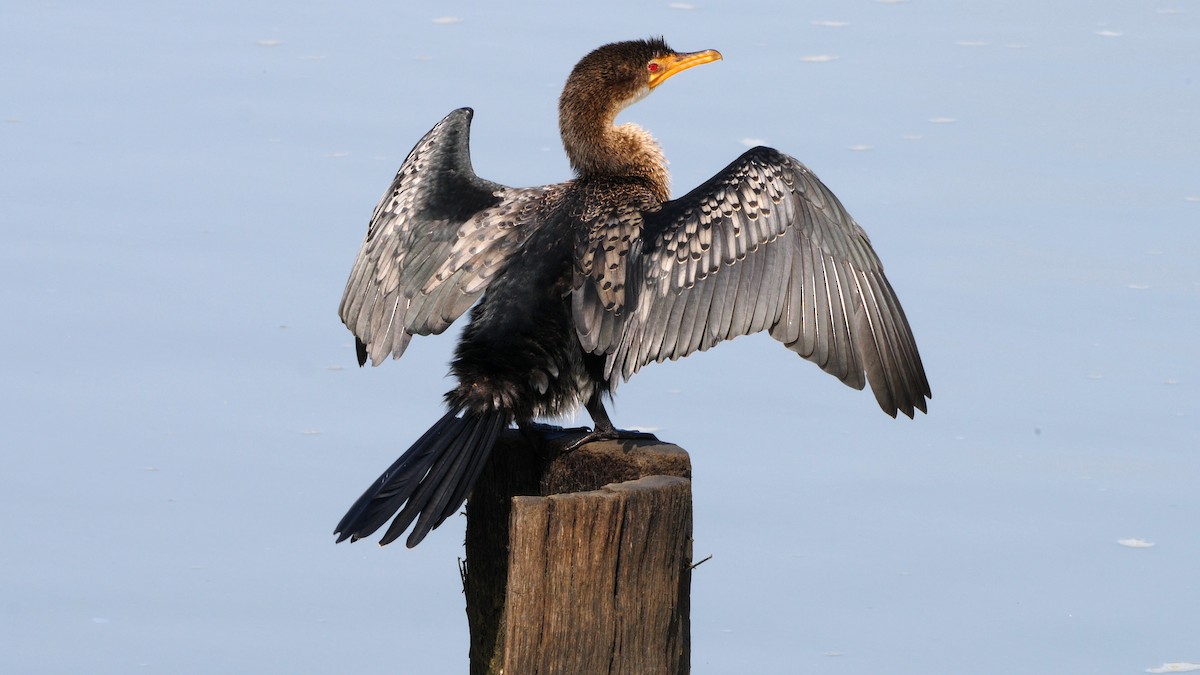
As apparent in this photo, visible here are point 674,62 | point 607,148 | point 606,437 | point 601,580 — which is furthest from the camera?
point 674,62

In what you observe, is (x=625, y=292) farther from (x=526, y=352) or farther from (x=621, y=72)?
(x=621, y=72)

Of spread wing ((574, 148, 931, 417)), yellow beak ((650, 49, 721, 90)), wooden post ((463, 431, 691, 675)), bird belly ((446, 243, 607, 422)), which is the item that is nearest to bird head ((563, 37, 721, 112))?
yellow beak ((650, 49, 721, 90))

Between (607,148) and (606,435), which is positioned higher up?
(607,148)

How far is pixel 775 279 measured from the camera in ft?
13.0

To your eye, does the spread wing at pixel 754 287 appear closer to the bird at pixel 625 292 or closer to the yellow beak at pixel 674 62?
the bird at pixel 625 292

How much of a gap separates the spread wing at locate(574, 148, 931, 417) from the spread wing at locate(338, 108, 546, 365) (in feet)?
1.02

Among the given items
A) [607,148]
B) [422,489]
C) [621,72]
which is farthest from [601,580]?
[621,72]

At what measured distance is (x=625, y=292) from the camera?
391cm

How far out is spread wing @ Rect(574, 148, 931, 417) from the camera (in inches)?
153

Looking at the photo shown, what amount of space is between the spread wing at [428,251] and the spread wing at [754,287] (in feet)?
1.02

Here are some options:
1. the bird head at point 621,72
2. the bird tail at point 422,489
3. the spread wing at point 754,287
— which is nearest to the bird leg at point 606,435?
the spread wing at point 754,287

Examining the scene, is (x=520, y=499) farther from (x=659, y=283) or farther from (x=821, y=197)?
(x=821, y=197)

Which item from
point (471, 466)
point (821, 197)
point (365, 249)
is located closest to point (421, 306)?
point (365, 249)

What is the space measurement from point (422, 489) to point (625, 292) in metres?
0.81
